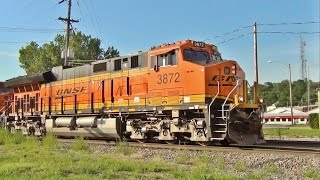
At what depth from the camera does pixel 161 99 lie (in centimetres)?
1641

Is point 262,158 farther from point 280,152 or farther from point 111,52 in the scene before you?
point 111,52

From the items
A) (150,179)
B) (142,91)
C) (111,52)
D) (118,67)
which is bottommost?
(150,179)

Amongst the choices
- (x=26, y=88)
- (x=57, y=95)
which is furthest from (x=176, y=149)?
(x=26, y=88)

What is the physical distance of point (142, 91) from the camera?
1738 cm

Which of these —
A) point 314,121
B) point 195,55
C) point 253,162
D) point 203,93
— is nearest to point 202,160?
point 253,162

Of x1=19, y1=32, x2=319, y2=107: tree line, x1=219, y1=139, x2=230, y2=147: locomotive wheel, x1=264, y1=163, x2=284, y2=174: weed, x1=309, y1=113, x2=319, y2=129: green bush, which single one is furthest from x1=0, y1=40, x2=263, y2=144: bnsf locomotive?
x1=19, y1=32, x2=319, y2=107: tree line

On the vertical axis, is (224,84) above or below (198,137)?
above

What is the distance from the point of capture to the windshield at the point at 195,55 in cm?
1578

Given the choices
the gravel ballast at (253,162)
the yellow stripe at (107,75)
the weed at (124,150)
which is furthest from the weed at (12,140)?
the weed at (124,150)

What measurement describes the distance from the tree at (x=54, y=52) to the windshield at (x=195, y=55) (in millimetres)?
49799

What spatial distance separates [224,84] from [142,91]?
3.60 m

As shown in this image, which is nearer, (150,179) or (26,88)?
(150,179)

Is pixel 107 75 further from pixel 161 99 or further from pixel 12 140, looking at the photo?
pixel 12 140

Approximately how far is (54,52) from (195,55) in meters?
51.1
